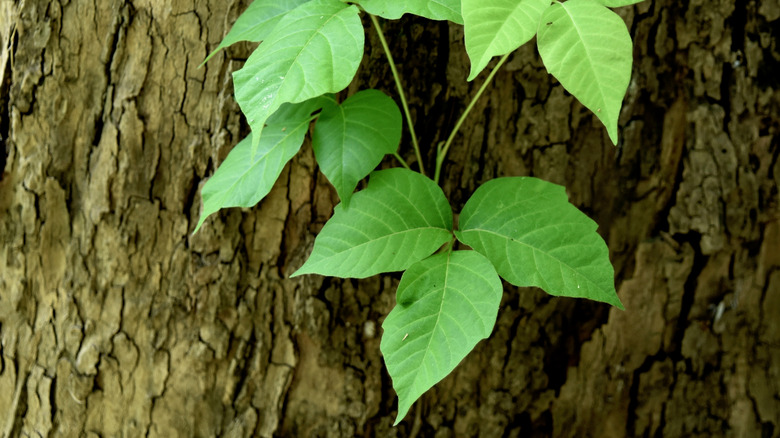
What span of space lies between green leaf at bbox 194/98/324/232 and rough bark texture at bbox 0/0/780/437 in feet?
0.47

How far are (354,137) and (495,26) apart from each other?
0.35m

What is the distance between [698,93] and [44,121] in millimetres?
1409

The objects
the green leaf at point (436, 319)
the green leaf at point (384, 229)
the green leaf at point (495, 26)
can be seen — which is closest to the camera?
the green leaf at point (495, 26)

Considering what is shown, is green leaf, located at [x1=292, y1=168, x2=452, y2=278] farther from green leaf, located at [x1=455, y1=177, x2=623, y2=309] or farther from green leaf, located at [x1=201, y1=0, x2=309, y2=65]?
green leaf, located at [x1=201, y1=0, x2=309, y2=65]

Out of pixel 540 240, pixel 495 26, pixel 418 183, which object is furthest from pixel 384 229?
pixel 495 26

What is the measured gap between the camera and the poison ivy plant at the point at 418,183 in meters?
0.75

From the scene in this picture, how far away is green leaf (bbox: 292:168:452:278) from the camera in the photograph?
96 cm

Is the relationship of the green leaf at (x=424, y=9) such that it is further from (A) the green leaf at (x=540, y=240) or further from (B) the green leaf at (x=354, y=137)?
(A) the green leaf at (x=540, y=240)

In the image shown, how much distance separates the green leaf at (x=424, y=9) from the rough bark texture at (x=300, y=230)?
30 centimetres

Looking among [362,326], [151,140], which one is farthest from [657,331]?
[151,140]

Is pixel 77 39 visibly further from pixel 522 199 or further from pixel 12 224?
pixel 522 199

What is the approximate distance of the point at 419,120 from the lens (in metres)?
1.23

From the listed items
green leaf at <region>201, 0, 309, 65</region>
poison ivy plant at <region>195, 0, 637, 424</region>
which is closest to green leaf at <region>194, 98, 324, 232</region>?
poison ivy plant at <region>195, 0, 637, 424</region>

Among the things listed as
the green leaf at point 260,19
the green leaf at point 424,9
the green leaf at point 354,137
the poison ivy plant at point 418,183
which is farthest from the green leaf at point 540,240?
the green leaf at point 260,19
